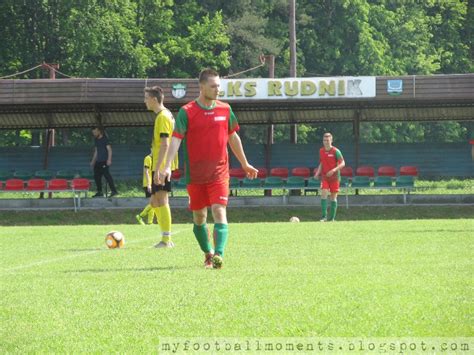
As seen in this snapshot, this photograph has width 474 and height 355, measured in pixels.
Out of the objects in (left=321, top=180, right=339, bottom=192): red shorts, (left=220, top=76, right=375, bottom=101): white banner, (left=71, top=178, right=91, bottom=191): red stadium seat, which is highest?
(left=220, top=76, right=375, bottom=101): white banner

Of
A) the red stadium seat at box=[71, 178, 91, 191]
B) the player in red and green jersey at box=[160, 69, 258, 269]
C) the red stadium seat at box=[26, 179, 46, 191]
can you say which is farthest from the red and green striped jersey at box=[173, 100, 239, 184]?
the red stadium seat at box=[26, 179, 46, 191]

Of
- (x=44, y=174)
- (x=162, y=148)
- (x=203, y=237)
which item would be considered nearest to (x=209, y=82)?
(x=203, y=237)

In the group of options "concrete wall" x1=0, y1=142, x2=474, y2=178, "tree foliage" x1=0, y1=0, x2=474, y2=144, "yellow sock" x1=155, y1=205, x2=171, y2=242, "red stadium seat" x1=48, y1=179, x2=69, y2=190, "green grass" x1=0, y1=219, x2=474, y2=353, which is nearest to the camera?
"green grass" x1=0, y1=219, x2=474, y2=353

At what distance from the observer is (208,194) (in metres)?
11.6

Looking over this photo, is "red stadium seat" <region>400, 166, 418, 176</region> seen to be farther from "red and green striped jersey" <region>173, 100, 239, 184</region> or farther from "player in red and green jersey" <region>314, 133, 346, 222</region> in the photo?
"red and green striped jersey" <region>173, 100, 239, 184</region>

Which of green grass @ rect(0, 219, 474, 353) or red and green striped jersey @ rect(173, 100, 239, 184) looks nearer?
green grass @ rect(0, 219, 474, 353)

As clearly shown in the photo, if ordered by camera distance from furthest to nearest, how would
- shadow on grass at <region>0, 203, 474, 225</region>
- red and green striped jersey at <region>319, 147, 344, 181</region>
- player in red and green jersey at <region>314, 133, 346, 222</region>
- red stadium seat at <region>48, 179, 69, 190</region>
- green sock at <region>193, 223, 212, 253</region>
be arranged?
red stadium seat at <region>48, 179, 69, 190</region>, shadow on grass at <region>0, 203, 474, 225</region>, red and green striped jersey at <region>319, 147, 344, 181</region>, player in red and green jersey at <region>314, 133, 346, 222</region>, green sock at <region>193, 223, 212, 253</region>

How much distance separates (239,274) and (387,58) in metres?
57.0

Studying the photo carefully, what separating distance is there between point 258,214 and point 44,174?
11.0 m

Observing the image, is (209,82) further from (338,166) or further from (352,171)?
(352,171)

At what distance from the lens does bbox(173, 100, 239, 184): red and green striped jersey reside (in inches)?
446

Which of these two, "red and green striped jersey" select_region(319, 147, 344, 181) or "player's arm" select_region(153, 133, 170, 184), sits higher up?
"player's arm" select_region(153, 133, 170, 184)

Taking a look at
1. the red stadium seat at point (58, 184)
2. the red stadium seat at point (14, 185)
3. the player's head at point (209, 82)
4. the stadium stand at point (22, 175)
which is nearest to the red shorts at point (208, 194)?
the player's head at point (209, 82)

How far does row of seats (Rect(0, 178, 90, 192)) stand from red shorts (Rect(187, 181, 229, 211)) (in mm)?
25587
